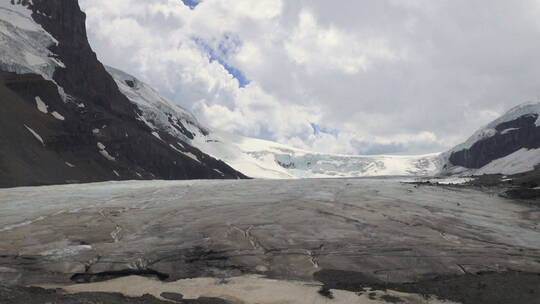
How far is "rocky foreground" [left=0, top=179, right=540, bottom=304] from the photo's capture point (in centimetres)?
1250

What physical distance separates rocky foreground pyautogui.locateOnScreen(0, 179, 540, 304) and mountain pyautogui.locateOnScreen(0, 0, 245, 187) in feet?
176

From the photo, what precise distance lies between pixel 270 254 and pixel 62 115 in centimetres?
10620

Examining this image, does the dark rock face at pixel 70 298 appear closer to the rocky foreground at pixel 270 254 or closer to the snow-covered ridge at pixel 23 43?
the rocky foreground at pixel 270 254

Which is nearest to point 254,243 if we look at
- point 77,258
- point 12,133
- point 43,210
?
point 77,258

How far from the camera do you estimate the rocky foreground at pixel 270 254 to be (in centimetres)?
1250

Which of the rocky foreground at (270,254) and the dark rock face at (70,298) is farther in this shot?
the rocky foreground at (270,254)

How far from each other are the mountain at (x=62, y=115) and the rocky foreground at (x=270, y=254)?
5377 cm

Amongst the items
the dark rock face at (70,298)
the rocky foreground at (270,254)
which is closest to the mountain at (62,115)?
the rocky foreground at (270,254)

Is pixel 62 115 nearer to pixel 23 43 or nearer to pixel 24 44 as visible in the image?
pixel 24 44

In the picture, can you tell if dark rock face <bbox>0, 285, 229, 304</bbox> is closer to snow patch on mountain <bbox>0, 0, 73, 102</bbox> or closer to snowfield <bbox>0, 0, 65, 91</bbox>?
snow patch on mountain <bbox>0, 0, 73, 102</bbox>

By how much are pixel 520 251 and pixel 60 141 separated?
9390 cm

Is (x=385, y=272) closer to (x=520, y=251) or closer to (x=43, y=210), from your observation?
(x=520, y=251)

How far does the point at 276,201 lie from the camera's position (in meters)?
25.7

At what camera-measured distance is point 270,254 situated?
15.5m
